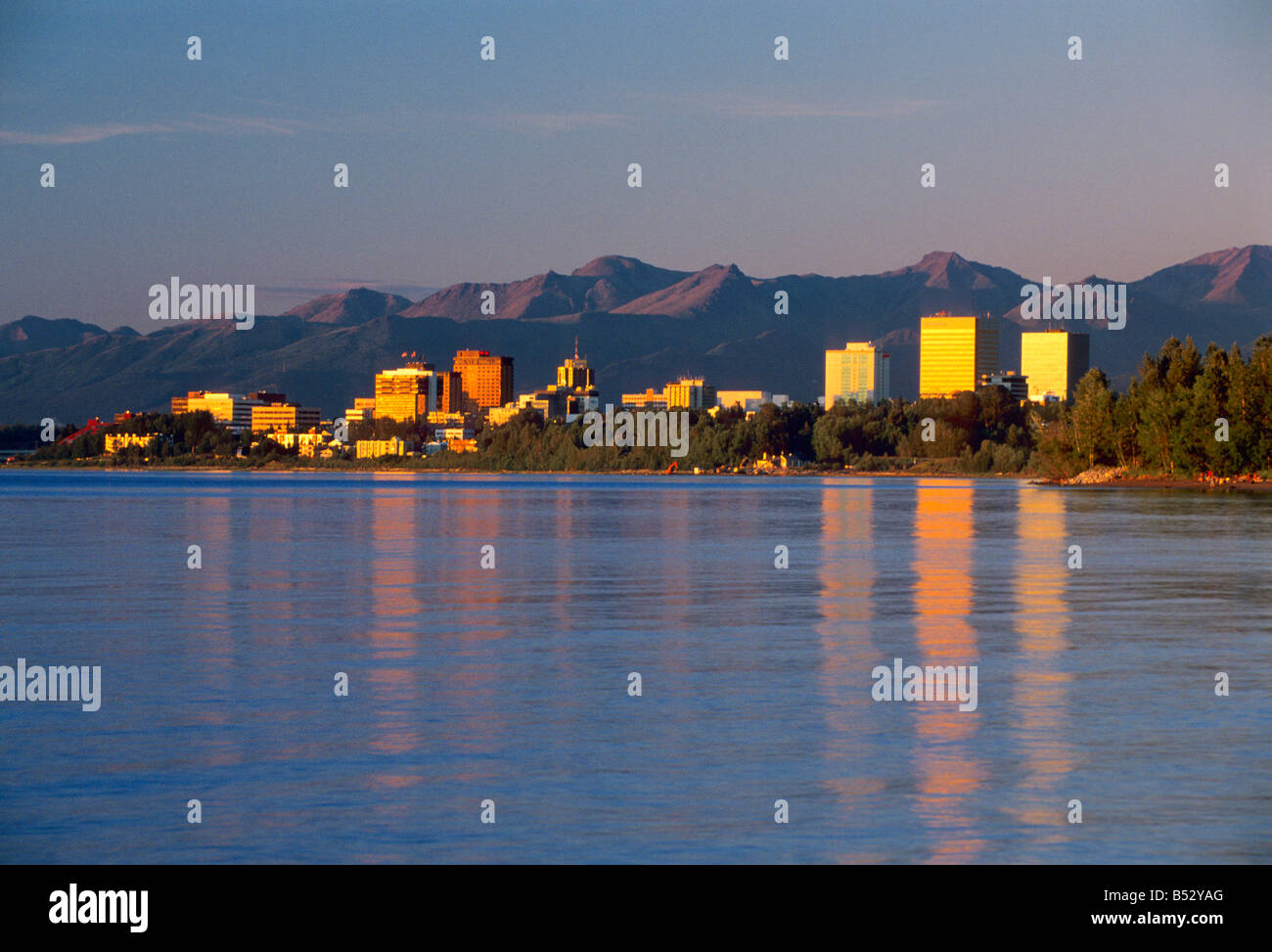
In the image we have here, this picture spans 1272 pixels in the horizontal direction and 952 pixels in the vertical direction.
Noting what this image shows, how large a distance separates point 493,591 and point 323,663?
14337mm

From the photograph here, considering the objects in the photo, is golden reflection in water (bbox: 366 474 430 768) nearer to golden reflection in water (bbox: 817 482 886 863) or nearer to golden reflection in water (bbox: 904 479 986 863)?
golden reflection in water (bbox: 817 482 886 863)

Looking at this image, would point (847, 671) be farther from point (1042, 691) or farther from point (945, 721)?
point (945, 721)

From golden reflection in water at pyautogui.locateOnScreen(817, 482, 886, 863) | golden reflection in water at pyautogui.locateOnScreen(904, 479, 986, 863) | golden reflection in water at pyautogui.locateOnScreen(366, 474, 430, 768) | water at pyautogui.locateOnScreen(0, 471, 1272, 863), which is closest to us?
water at pyautogui.locateOnScreen(0, 471, 1272, 863)

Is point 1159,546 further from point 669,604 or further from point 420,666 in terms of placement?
point 420,666

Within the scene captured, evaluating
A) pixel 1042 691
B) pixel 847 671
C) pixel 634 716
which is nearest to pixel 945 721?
pixel 1042 691

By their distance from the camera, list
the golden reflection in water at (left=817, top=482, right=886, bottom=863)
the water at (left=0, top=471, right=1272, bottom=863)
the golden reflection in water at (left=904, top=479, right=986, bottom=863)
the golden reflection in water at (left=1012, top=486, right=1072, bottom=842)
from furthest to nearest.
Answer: the golden reflection in water at (left=817, top=482, right=886, bottom=863) < the golden reflection in water at (left=1012, top=486, right=1072, bottom=842) < the golden reflection in water at (left=904, top=479, right=986, bottom=863) < the water at (left=0, top=471, right=1272, bottom=863)

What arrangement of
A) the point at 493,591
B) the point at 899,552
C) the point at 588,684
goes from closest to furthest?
the point at 588,684
the point at 493,591
the point at 899,552

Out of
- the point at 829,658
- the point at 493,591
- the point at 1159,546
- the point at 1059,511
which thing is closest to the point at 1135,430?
the point at 1059,511

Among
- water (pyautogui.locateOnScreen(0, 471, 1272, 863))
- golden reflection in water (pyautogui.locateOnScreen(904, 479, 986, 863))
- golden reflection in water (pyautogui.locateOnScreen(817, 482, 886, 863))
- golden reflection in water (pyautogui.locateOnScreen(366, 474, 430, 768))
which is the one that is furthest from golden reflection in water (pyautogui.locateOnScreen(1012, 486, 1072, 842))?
golden reflection in water (pyautogui.locateOnScreen(366, 474, 430, 768))

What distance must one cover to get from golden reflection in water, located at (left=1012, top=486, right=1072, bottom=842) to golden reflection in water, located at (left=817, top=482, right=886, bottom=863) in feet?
5.71

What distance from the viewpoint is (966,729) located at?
20.5 m

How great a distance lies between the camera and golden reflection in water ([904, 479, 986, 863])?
15195 millimetres

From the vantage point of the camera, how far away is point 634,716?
70.9 feet

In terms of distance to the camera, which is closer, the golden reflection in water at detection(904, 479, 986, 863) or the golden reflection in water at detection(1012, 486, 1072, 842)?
the golden reflection in water at detection(904, 479, 986, 863)
